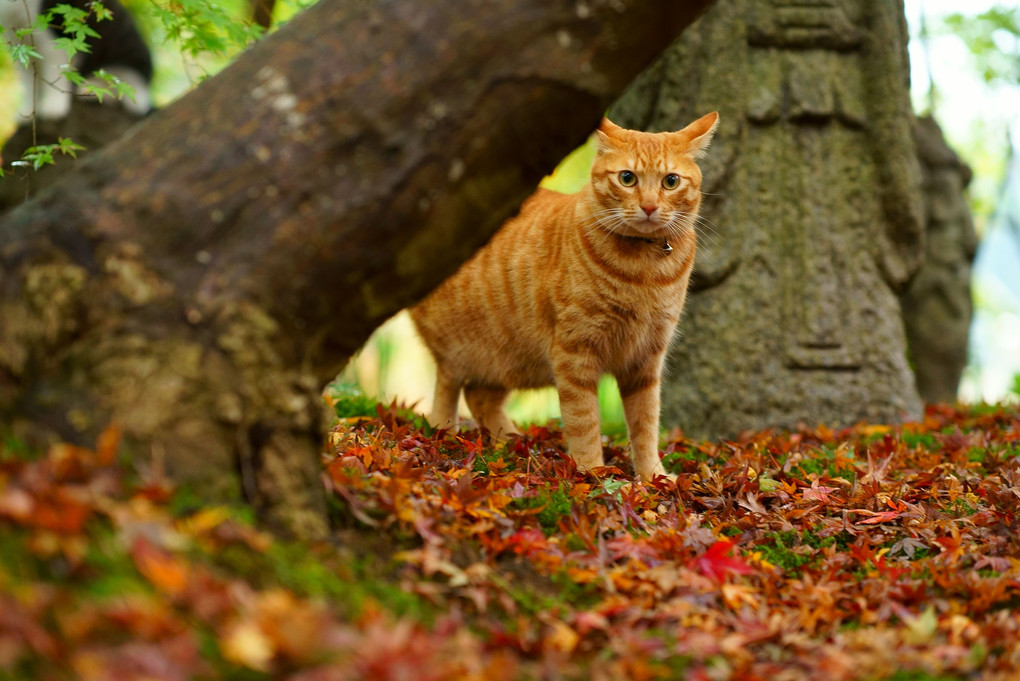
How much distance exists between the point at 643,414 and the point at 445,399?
55.9 inches

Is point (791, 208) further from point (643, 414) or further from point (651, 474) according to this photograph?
point (651, 474)

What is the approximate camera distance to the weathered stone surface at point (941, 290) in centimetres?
847

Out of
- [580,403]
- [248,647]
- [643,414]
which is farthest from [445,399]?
[248,647]

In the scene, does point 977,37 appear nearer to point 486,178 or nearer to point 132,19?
point 132,19

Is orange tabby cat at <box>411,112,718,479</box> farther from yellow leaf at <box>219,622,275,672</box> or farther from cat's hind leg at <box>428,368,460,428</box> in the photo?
yellow leaf at <box>219,622,275,672</box>

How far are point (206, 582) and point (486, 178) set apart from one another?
1.35 meters

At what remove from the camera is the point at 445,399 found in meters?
5.16

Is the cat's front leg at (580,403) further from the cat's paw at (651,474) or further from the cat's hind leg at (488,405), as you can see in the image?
the cat's hind leg at (488,405)

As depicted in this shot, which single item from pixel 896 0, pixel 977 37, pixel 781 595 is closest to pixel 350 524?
pixel 781 595

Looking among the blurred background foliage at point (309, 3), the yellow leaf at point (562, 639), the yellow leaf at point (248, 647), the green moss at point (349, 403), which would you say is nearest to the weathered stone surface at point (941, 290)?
the blurred background foliage at point (309, 3)

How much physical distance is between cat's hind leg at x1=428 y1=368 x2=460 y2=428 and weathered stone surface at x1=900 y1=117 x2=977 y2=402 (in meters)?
5.59

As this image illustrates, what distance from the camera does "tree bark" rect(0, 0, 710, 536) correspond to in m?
2.09

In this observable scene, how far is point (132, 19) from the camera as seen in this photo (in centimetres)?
982

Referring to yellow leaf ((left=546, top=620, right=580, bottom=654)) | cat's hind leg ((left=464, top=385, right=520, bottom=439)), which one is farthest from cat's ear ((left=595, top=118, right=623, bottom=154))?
yellow leaf ((left=546, top=620, right=580, bottom=654))
